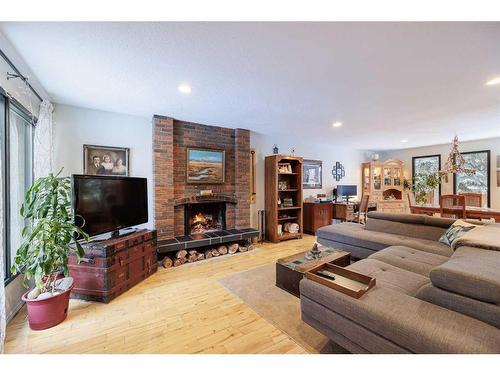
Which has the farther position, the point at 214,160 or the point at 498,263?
the point at 214,160

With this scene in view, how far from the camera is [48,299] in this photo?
1839 millimetres

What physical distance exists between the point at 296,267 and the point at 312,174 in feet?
12.1

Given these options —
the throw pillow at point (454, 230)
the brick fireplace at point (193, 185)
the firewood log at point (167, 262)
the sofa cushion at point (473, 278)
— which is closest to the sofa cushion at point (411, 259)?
the throw pillow at point (454, 230)

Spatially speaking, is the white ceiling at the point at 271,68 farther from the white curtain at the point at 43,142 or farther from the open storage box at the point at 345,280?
the open storage box at the point at 345,280

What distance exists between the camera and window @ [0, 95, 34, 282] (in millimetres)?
2037

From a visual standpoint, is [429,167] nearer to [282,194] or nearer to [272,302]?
[282,194]

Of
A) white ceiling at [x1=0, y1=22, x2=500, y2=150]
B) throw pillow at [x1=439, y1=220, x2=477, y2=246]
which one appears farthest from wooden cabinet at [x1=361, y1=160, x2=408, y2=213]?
throw pillow at [x1=439, y1=220, x2=477, y2=246]

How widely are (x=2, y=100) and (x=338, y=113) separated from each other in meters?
3.92

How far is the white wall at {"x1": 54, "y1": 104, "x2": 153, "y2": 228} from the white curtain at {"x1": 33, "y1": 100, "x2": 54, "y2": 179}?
0.28 metres

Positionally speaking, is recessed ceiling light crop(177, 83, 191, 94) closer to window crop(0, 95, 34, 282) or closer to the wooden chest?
window crop(0, 95, 34, 282)

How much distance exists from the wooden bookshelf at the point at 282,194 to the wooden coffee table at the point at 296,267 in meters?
1.84
